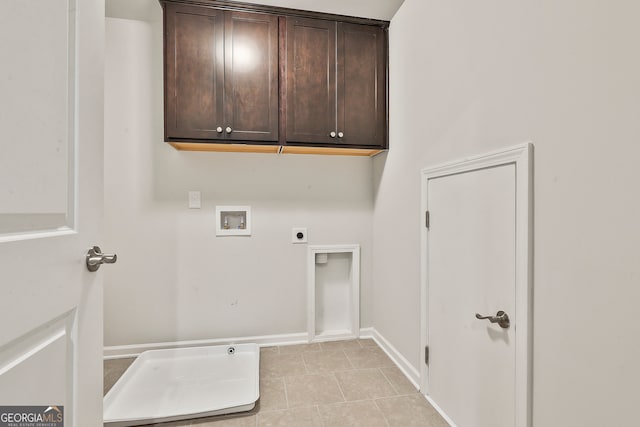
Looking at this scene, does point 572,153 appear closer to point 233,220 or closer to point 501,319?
point 501,319

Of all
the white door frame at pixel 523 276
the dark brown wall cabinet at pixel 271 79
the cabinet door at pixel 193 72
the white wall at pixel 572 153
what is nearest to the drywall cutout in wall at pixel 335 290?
the dark brown wall cabinet at pixel 271 79

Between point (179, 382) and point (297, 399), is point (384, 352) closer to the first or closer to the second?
point (297, 399)

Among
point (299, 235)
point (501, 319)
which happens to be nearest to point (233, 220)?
point (299, 235)

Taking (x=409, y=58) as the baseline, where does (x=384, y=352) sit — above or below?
below

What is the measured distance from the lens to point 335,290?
2.79 metres

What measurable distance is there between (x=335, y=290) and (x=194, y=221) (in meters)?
1.40

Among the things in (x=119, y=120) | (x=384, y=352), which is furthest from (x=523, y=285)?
(x=119, y=120)

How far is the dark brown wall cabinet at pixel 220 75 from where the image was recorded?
210 centimetres

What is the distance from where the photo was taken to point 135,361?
7.07 feet

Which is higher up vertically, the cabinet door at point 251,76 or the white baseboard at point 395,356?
the cabinet door at point 251,76

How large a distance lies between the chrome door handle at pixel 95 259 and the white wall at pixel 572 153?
4.75 feet

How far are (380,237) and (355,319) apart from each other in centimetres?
80

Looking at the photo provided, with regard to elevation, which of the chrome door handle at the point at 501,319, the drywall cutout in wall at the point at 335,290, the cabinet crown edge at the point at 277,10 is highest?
the cabinet crown edge at the point at 277,10

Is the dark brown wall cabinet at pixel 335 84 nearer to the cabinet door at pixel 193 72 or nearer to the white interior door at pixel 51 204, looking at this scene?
the cabinet door at pixel 193 72
